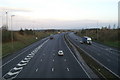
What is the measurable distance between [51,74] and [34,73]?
2.26 meters

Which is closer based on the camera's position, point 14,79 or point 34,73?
point 14,79

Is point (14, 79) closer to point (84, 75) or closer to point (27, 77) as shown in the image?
point (27, 77)

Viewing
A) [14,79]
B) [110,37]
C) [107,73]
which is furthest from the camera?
[110,37]

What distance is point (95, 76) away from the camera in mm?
27141

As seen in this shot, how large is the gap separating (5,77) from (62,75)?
6.66 metres

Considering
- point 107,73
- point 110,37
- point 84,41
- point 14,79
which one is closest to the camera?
point 14,79

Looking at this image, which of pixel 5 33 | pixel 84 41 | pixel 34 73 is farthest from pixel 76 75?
pixel 5 33

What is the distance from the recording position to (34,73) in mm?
29625

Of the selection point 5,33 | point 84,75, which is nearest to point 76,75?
point 84,75

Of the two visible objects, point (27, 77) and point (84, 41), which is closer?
point (27, 77)

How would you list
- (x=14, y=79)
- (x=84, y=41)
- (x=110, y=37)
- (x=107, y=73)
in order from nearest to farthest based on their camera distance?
(x=14, y=79) < (x=107, y=73) < (x=84, y=41) < (x=110, y=37)

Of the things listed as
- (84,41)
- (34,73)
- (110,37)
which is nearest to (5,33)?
(84,41)

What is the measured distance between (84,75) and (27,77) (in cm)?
673

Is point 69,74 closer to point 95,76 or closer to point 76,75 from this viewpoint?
point 76,75
